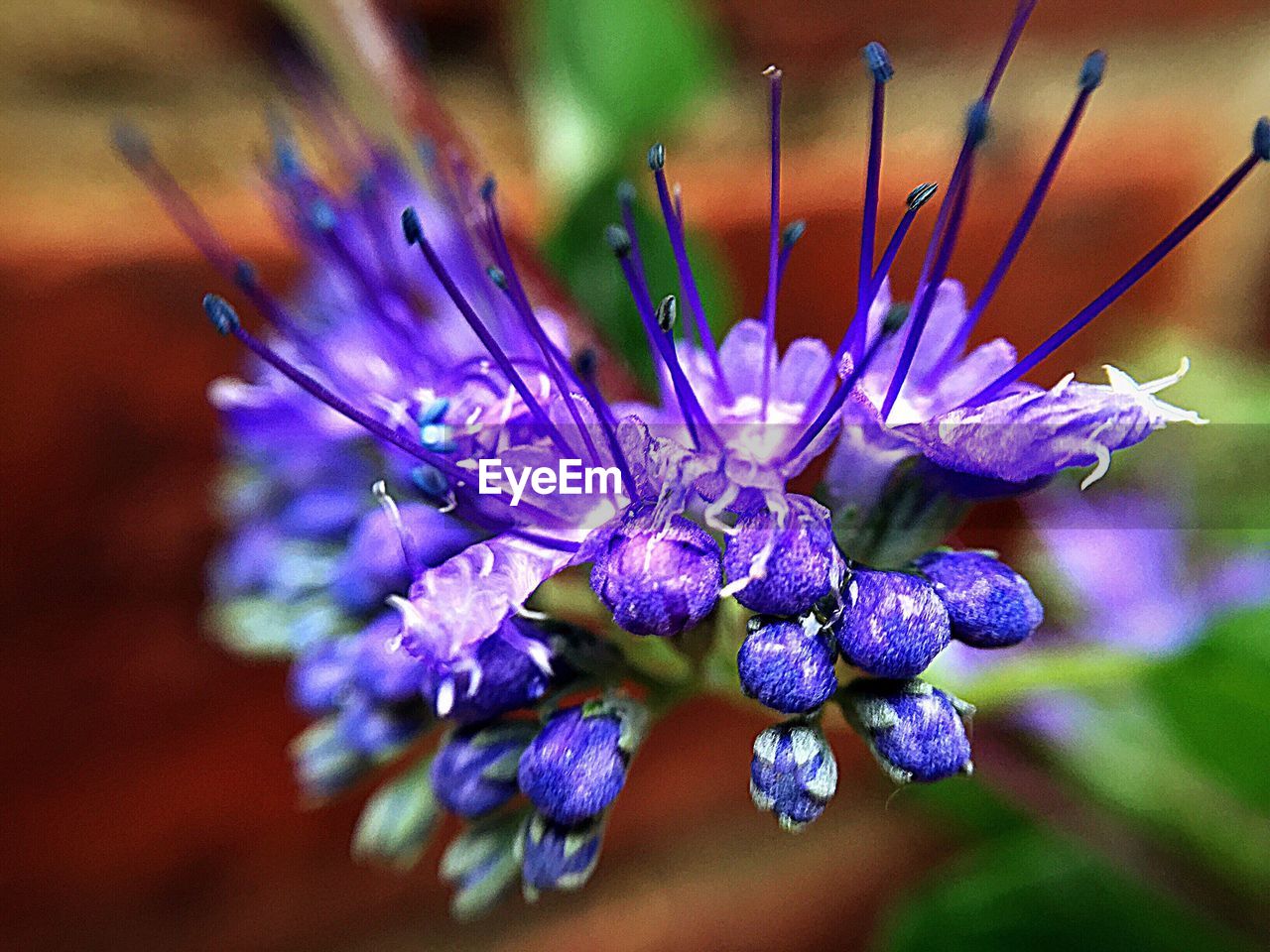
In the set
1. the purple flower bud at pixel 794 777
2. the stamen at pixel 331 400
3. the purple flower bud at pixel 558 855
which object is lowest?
the purple flower bud at pixel 558 855

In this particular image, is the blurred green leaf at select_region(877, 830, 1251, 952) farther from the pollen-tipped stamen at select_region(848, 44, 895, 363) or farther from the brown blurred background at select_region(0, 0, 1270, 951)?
the pollen-tipped stamen at select_region(848, 44, 895, 363)

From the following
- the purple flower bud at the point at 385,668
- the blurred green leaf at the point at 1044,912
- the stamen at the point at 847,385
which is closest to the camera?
the stamen at the point at 847,385

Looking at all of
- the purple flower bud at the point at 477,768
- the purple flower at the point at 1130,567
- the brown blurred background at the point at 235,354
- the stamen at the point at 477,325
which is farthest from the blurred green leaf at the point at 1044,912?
the stamen at the point at 477,325

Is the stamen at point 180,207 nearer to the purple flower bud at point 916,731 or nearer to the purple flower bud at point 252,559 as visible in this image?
the purple flower bud at point 252,559

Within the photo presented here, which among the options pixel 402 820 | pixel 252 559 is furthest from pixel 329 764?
pixel 252 559

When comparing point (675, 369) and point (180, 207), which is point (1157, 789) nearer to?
point (675, 369)

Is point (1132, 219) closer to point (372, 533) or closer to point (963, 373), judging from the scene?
point (963, 373)
